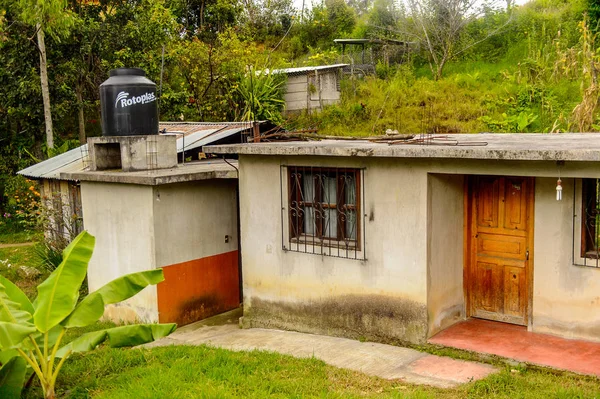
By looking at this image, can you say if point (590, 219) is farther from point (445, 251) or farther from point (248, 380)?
point (248, 380)

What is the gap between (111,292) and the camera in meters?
7.10

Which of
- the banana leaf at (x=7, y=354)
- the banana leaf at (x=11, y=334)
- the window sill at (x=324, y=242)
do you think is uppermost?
the window sill at (x=324, y=242)

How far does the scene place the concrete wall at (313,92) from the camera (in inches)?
848

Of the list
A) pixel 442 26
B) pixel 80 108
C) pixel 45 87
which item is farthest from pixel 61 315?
pixel 442 26

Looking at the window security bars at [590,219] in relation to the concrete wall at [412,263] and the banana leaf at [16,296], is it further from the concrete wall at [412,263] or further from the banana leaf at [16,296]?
the banana leaf at [16,296]

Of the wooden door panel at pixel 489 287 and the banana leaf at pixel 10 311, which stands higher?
the banana leaf at pixel 10 311

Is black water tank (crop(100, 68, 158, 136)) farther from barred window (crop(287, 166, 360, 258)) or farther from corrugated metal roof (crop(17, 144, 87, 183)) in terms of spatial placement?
barred window (crop(287, 166, 360, 258))

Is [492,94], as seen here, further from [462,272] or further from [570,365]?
[570,365]

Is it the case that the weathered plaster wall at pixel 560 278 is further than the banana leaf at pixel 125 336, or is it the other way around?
the weathered plaster wall at pixel 560 278

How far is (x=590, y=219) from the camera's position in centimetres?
805

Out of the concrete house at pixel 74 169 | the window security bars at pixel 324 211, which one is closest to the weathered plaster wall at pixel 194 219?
the concrete house at pixel 74 169

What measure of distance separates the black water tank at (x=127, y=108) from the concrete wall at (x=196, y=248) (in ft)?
5.16

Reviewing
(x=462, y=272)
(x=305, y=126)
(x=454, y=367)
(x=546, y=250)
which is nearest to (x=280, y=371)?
(x=454, y=367)

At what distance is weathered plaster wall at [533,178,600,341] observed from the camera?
316 inches
